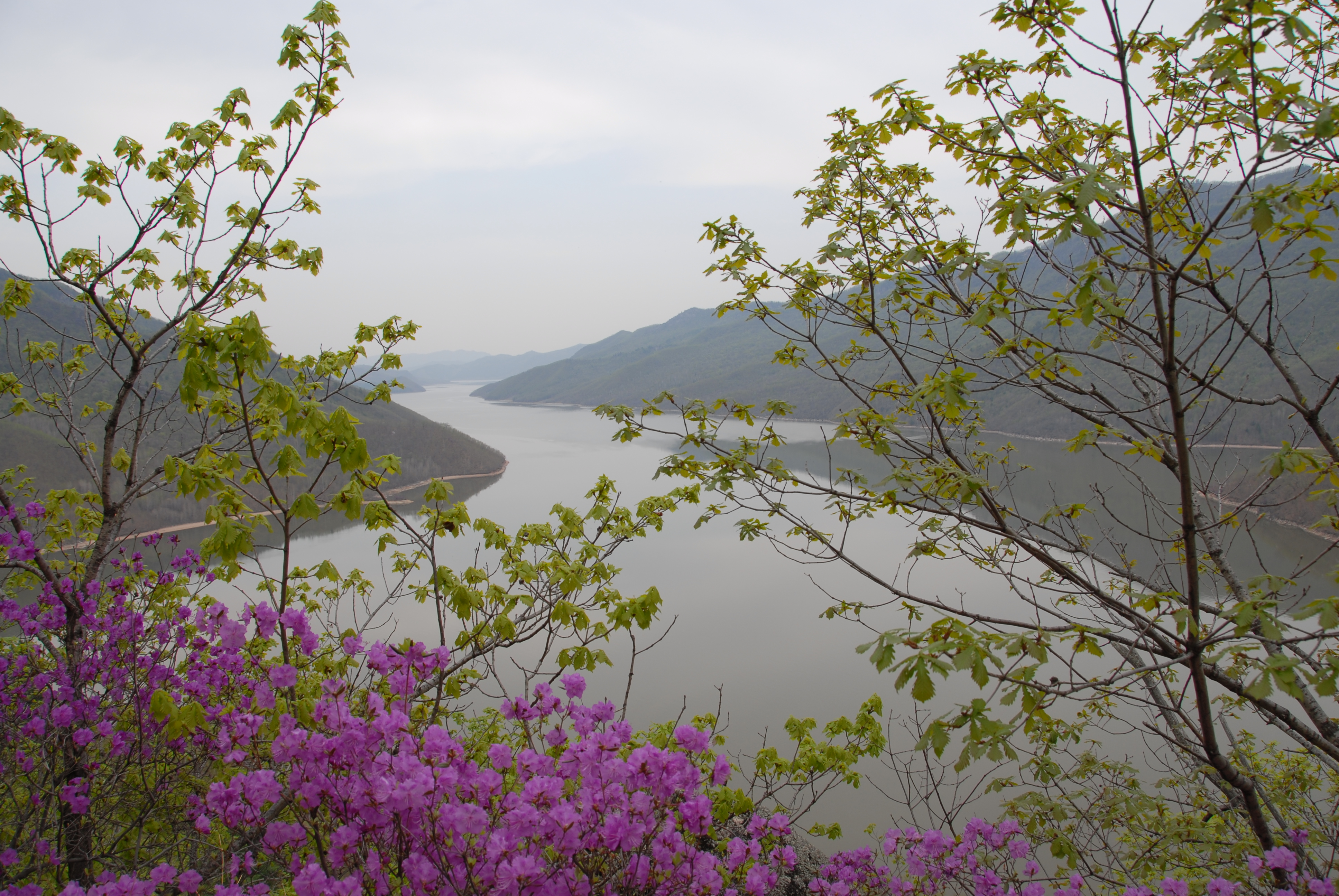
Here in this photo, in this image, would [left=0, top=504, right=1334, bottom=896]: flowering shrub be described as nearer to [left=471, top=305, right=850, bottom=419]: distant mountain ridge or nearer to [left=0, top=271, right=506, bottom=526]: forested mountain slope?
[left=0, top=271, right=506, bottom=526]: forested mountain slope

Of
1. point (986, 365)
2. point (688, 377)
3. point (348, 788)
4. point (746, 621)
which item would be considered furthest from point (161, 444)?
point (688, 377)

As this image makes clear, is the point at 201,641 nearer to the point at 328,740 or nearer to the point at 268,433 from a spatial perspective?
the point at 268,433

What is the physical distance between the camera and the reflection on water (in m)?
8.73

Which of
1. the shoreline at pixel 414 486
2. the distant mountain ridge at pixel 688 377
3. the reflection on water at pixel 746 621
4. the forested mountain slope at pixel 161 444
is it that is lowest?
the reflection on water at pixel 746 621

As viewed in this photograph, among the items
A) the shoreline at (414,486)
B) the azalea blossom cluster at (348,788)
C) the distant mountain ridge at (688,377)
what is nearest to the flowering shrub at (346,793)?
the azalea blossom cluster at (348,788)

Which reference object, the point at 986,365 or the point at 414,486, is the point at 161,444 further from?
the point at 986,365

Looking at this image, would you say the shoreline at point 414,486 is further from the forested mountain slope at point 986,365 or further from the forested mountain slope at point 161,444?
the forested mountain slope at point 986,365

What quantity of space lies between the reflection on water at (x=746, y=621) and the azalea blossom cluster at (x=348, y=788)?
0.98m

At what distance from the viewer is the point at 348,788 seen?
1741mm

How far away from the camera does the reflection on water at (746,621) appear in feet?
28.6

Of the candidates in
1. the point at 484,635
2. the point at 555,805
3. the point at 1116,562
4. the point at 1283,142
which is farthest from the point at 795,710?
the point at 1116,562

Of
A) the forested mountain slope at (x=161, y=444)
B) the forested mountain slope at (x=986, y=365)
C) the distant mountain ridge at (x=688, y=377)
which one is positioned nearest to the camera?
the forested mountain slope at (x=986, y=365)

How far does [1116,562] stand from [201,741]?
1777cm

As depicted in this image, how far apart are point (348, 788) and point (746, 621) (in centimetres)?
1084
